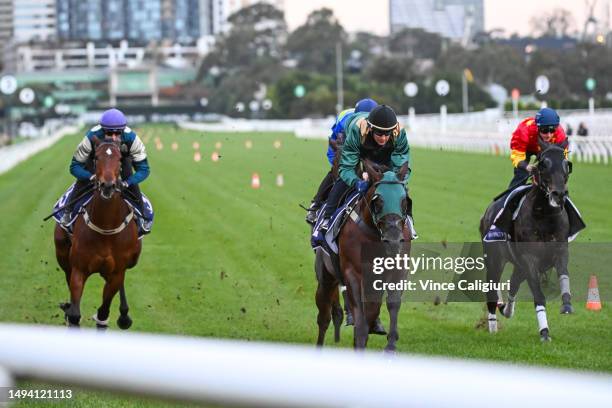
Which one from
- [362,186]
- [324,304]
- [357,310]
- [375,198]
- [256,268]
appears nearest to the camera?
[375,198]

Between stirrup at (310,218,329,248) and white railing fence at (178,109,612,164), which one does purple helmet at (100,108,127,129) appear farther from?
white railing fence at (178,109,612,164)

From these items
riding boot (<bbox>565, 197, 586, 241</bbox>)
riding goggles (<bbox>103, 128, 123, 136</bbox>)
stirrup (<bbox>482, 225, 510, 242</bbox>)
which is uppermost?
riding goggles (<bbox>103, 128, 123, 136</bbox>)

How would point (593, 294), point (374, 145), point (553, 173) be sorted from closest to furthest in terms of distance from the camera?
point (374, 145) → point (553, 173) → point (593, 294)

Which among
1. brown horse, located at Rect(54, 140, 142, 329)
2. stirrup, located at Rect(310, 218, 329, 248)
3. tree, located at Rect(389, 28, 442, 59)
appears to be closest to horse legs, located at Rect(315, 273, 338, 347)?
stirrup, located at Rect(310, 218, 329, 248)

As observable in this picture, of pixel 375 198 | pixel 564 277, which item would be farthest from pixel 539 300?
pixel 375 198

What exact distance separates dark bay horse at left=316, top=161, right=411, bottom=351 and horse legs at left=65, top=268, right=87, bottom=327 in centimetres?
246

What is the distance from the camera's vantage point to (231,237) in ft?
70.5

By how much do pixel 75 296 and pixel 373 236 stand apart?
289 centimetres

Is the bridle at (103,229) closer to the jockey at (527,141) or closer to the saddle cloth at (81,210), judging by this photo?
the saddle cloth at (81,210)

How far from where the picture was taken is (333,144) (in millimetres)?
11445

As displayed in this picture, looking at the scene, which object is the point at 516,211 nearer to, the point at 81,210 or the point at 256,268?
the point at 81,210

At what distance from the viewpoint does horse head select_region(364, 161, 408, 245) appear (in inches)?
350

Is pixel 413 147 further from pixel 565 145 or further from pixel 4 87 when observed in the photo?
pixel 565 145

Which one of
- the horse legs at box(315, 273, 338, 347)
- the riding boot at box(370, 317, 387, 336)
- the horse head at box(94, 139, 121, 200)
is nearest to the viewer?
the horse legs at box(315, 273, 338, 347)
